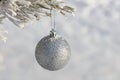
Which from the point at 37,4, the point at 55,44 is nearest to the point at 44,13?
the point at 37,4

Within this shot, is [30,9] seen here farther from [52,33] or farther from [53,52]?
[53,52]

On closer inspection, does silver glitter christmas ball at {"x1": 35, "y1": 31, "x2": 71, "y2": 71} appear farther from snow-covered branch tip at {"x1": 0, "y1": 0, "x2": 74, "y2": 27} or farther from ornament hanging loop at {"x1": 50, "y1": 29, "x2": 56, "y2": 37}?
snow-covered branch tip at {"x1": 0, "y1": 0, "x2": 74, "y2": 27}

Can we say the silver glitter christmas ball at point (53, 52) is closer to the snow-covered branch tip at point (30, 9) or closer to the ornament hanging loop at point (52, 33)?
the ornament hanging loop at point (52, 33)

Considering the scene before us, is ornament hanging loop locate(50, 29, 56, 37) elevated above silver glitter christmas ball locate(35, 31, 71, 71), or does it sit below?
above

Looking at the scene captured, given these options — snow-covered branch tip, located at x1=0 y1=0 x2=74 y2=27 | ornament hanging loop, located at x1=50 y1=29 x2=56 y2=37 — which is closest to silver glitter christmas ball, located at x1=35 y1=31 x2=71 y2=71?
ornament hanging loop, located at x1=50 y1=29 x2=56 y2=37

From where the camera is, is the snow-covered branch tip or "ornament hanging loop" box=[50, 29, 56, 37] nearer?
the snow-covered branch tip
